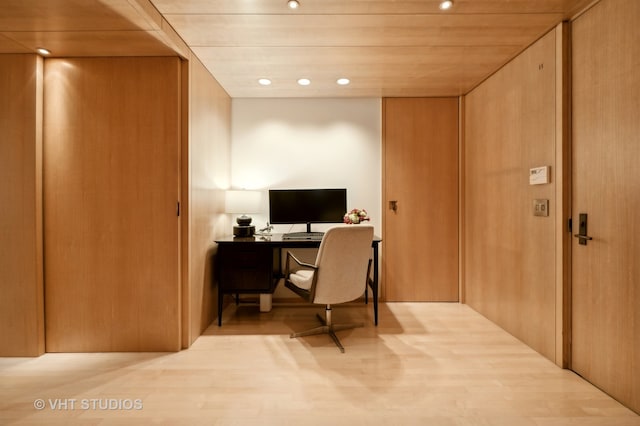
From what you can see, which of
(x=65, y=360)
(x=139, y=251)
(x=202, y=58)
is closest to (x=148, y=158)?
(x=139, y=251)

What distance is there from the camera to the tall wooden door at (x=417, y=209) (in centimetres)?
391

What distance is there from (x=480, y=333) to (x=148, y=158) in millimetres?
3318

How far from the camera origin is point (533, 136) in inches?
103

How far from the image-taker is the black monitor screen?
374 cm

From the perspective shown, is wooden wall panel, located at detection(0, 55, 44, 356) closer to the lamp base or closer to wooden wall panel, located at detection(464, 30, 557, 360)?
the lamp base

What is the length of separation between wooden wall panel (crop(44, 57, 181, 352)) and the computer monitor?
1.31m

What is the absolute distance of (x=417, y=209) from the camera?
12.9ft

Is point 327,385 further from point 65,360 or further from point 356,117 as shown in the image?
point 356,117

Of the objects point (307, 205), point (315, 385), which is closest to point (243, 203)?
point (307, 205)

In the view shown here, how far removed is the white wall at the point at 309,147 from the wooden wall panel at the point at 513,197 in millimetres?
1125

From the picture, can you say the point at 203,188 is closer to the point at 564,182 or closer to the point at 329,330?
the point at 329,330

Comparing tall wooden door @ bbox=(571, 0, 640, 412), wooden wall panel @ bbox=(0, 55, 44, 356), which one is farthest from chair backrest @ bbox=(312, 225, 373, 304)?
wooden wall panel @ bbox=(0, 55, 44, 356)

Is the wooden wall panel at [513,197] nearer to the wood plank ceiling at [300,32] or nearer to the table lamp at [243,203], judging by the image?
the wood plank ceiling at [300,32]

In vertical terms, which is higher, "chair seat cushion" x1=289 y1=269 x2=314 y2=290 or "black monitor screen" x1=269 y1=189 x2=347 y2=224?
"black monitor screen" x1=269 y1=189 x2=347 y2=224
